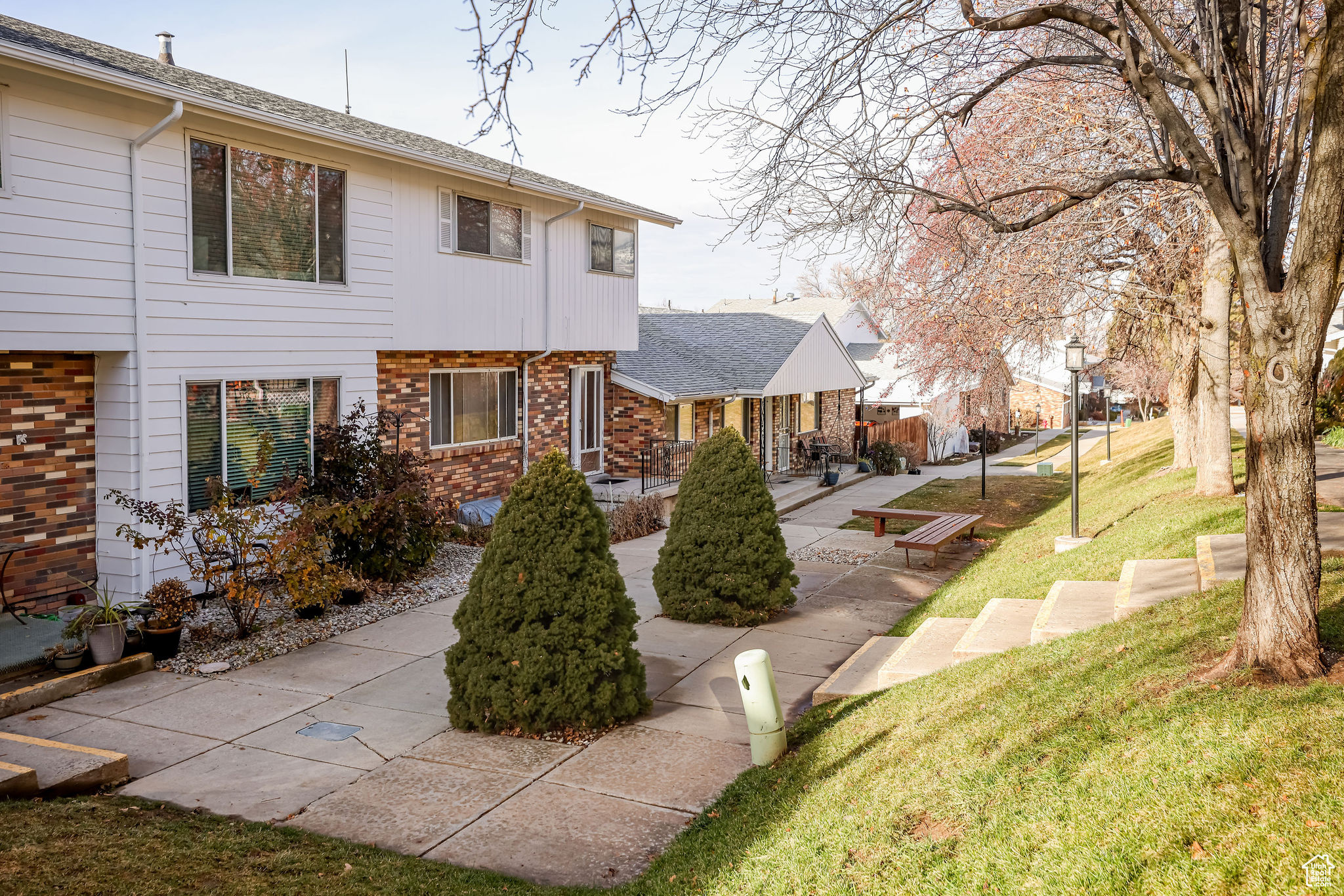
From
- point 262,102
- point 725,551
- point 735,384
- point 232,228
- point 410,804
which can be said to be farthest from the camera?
point 735,384

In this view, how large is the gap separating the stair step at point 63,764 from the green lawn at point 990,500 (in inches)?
528

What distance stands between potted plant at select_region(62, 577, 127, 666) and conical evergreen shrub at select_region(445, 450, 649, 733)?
326 centimetres

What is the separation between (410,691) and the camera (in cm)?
831

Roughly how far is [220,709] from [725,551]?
5.32m

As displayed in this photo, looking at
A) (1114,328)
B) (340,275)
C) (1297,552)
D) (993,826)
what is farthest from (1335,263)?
(1114,328)

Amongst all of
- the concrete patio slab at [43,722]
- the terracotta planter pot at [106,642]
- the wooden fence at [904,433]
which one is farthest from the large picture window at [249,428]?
the wooden fence at [904,433]

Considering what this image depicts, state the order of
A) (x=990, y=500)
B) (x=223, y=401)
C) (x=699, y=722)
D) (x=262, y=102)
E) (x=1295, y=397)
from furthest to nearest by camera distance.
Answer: (x=990, y=500)
(x=262, y=102)
(x=223, y=401)
(x=699, y=722)
(x=1295, y=397)

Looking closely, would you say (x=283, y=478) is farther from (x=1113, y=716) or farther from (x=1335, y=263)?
(x=1335, y=263)

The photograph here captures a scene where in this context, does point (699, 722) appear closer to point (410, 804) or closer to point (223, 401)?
point (410, 804)

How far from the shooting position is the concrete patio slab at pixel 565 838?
5.20m

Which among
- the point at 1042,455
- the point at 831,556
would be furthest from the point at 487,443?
the point at 1042,455

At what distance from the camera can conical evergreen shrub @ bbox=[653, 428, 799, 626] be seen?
10.7 m

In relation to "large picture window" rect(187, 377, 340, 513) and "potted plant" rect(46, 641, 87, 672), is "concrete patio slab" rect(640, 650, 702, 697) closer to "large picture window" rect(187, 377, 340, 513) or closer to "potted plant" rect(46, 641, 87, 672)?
Result: "large picture window" rect(187, 377, 340, 513)

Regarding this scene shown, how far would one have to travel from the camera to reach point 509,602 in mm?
7250
